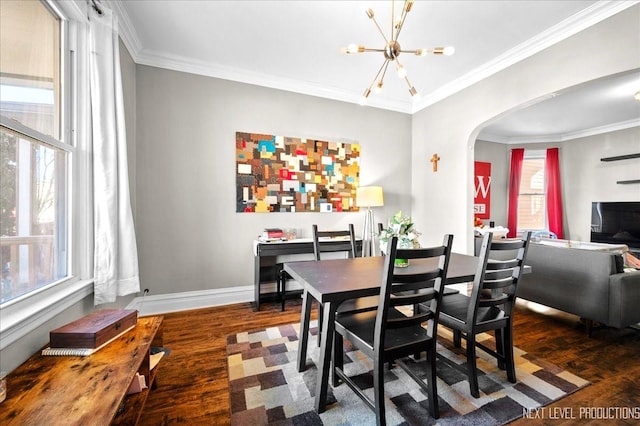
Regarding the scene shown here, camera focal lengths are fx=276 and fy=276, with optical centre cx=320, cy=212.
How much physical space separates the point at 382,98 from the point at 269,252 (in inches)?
109

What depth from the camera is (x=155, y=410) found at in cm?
157

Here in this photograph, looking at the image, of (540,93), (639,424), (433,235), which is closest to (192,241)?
(433,235)

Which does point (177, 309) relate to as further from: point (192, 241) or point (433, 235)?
point (433, 235)

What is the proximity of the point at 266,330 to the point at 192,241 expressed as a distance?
1.35 m

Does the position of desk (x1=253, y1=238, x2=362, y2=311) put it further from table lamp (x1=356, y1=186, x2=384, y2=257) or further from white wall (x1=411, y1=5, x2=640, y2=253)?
white wall (x1=411, y1=5, x2=640, y2=253)

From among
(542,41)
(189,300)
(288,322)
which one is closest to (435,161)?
(542,41)

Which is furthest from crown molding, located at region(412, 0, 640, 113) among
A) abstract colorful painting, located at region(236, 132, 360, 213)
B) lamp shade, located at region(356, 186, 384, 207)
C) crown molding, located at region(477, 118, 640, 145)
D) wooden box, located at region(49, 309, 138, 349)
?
wooden box, located at region(49, 309, 138, 349)

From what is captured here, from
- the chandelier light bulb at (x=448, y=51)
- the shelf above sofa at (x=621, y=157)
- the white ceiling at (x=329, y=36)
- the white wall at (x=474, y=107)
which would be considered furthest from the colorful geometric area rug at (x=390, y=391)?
the shelf above sofa at (x=621, y=157)

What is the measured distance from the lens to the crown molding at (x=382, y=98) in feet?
7.33

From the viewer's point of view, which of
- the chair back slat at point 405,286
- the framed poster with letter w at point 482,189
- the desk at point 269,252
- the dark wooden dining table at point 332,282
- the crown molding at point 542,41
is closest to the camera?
the chair back slat at point 405,286

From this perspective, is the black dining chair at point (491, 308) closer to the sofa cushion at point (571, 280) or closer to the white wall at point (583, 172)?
the sofa cushion at point (571, 280)

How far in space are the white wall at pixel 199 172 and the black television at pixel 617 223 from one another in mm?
5352

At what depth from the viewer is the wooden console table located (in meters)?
0.89

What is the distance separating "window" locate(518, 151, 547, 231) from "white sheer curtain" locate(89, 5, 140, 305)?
278 inches
